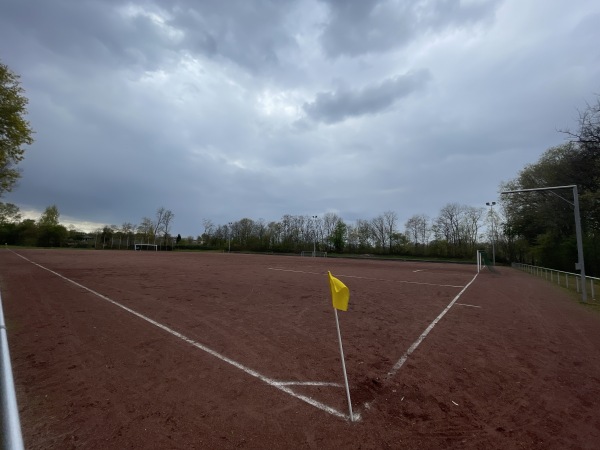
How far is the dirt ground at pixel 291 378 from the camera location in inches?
133

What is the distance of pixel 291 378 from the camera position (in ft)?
15.5

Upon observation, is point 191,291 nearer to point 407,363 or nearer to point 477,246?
point 407,363

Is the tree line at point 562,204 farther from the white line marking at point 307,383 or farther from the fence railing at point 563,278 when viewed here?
the white line marking at point 307,383

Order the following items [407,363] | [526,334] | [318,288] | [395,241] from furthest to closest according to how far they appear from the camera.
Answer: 1. [395,241]
2. [318,288]
3. [526,334]
4. [407,363]

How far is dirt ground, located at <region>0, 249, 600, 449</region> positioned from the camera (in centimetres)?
339

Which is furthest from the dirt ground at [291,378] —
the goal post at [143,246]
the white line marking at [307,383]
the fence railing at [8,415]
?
the goal post at [143,246]

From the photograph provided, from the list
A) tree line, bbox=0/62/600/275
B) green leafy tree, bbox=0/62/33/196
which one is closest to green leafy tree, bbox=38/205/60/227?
tree line, bbox=0/62/600/275

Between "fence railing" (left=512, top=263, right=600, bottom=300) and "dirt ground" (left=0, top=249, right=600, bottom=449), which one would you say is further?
"fence railing" (left=512, top=263, right=600, bottom=300)

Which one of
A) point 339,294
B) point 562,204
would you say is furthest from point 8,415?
point 562,204

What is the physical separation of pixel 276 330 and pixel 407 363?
301cm

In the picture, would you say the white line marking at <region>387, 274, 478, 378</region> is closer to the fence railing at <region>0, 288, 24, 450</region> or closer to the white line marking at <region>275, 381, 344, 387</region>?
the white line marking at <region>275, 381, 344, 387</region>

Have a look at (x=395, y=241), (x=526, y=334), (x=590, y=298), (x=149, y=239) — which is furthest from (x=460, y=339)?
(x=149, y=239)

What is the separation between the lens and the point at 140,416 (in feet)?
11.8

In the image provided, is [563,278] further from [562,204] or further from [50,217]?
[50,217]
